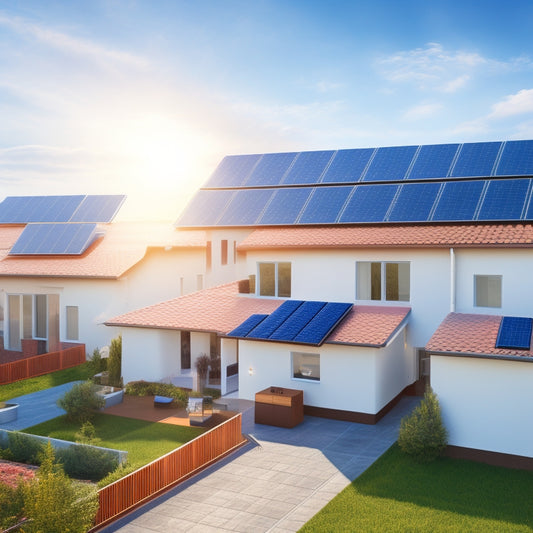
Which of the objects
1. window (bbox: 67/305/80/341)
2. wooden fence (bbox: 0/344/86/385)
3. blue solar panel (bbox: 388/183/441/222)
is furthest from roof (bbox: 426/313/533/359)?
window (bbox: 67/305/80/341)

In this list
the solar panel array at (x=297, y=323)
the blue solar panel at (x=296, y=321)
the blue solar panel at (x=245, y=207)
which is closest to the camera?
the solar panel array at (x=297, y=323)

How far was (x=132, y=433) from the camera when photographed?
2030 cm

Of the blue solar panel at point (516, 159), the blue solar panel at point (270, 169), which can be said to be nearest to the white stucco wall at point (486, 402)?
the blue solar panel at point (516, 159)

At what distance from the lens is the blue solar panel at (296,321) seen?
860 inches

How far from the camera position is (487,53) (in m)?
26.9

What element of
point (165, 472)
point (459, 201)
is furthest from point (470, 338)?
point (165, 472)

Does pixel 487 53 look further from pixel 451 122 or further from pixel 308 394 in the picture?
pixel 308 394

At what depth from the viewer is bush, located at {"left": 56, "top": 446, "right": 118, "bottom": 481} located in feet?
54.5

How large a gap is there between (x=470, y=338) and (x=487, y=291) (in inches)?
159

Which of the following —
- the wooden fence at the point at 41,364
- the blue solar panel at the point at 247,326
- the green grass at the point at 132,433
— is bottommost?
the green grass at the point at 132,433

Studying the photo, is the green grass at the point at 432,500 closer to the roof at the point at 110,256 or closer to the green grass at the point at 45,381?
the green grass at the point at 45,381

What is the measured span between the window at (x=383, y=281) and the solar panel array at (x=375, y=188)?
281 centimetres

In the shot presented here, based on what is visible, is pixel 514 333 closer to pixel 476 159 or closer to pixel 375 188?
pixel 375 188

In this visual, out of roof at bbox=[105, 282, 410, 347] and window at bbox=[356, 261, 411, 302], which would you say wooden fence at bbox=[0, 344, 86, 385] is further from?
window at bbox=[356, 261, 411, 302]
